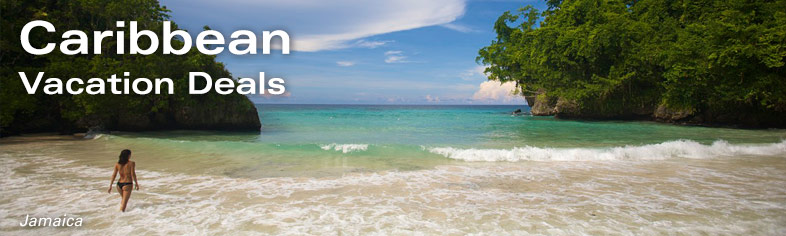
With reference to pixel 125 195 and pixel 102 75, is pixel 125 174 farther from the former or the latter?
pixel 102 75

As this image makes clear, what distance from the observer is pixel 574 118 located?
3547 centimetres

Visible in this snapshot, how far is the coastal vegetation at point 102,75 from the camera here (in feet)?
55.1

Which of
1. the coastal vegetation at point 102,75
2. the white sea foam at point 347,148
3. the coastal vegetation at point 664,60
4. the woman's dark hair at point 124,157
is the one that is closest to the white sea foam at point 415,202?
the woman's dark hair at point 124,157

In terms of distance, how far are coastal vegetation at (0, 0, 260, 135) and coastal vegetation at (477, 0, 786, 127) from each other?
86.6ft

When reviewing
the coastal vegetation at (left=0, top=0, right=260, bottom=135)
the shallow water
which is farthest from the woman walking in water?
the coastal vegetation at (left=0, top=0, right=260, bottom=135)

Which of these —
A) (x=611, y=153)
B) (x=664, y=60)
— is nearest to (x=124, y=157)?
(x=611, y=153)

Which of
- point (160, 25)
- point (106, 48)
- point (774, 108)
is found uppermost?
point (160, 25)

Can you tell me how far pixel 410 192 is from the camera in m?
7.27

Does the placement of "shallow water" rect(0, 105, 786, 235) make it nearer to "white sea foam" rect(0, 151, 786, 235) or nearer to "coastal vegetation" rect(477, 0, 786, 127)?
"white sea foam" rect(0, 151, 786, 235)

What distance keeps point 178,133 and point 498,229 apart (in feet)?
63.0

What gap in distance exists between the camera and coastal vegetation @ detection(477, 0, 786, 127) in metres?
20.9

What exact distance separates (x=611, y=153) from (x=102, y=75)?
2198cm

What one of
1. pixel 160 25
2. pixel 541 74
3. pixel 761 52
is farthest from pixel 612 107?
pixel 160 25

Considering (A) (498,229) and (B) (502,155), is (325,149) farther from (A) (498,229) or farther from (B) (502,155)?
(A) (498,229)
